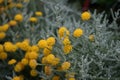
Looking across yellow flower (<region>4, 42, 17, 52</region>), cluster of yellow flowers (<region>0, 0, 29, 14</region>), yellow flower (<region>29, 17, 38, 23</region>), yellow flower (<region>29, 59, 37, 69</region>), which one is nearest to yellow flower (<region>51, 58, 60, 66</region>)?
yellow flower (<region>29, 59, 37, 69</region>)

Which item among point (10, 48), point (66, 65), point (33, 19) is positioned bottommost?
point (66, 65)

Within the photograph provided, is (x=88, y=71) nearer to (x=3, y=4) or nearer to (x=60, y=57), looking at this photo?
(x=60, y=57)

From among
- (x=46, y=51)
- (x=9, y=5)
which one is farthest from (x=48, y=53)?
(x=9, y=5)

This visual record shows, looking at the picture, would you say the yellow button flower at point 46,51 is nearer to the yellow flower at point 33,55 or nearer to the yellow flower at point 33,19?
the yellow flower at point 33,55

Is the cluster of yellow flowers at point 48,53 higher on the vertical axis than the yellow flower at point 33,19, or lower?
lower

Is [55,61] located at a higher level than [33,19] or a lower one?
lower

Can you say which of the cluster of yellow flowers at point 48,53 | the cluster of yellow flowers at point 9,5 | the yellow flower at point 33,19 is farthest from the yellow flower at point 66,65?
the cluster of yellow flowers at point 9,5

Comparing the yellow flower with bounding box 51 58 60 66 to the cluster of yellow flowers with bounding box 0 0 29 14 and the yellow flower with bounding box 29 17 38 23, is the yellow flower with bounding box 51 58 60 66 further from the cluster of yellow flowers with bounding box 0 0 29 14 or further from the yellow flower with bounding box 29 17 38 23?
the cluster of yellow flowers with bounding box 0 0 29 14

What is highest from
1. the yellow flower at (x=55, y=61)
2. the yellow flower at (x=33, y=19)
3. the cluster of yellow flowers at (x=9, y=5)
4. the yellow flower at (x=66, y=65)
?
the cluster of yellow flowers at (x=9, y=5)

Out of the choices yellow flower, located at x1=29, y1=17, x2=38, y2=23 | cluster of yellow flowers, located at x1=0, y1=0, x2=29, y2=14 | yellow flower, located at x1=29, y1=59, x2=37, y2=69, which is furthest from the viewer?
cluster of yellow flowers, located at x1=0, y1=0, x2=29, y2=14

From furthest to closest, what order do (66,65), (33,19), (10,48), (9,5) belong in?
(9,5)
(33,19)
(10,48)
(66,65)

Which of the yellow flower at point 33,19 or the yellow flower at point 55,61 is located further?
the yellow flower at point 33,19

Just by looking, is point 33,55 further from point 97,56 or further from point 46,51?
point 97,56
